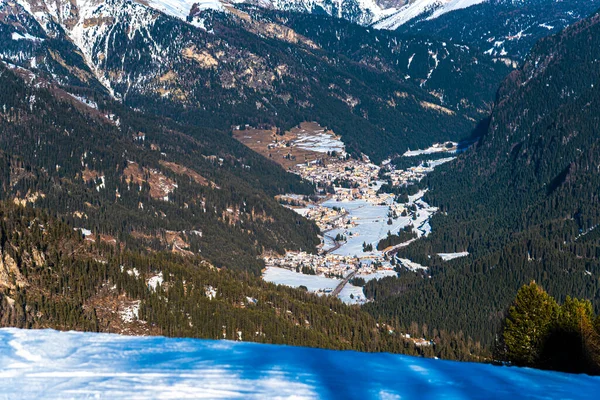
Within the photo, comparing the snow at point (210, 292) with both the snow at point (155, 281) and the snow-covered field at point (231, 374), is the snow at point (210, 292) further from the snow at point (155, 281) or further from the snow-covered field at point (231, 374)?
the snow-covered field at point (231, 374)

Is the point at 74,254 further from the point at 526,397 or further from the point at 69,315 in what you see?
the point at 526,397

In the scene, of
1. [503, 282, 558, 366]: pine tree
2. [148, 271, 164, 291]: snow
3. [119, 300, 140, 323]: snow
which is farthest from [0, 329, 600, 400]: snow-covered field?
[148, 271, 164, 291]: snow

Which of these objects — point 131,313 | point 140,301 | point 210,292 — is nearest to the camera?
point 131,313

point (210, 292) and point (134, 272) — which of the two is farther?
point (210, 292)

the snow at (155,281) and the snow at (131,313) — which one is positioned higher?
the snow at (155,281)

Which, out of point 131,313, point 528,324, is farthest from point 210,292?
point 528,324

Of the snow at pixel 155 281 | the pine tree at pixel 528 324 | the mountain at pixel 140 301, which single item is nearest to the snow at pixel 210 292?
the mountain at pixel 140 301

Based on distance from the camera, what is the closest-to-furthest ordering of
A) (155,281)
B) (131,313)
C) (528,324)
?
(528,324), (131,313), (155,281)

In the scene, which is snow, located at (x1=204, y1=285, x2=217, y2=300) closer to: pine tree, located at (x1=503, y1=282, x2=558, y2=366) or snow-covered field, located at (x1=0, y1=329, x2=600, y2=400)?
pine tree, located at (x1=503, y1=282, x2=558, y2=366)

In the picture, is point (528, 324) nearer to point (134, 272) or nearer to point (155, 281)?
point (155, 281)
